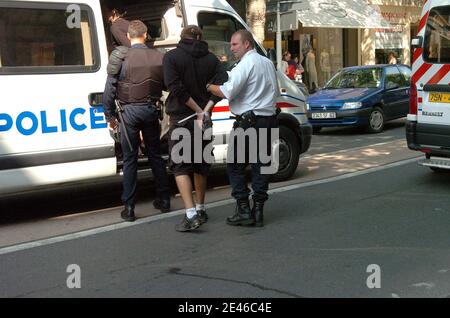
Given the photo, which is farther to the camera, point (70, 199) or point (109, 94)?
point (70, 199)

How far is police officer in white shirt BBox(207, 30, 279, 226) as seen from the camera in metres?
5.67

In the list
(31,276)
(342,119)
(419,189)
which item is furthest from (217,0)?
(342,119)

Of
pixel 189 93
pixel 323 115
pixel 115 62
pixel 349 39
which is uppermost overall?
pixel 349 39

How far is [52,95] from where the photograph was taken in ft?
19.9

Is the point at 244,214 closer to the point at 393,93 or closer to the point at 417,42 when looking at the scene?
the point at 417,42

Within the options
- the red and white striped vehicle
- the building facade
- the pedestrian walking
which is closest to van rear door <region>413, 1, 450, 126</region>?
the red and white striped vehicle

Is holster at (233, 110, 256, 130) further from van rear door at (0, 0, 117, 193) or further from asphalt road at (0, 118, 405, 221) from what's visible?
asphalt road at (0, 118, 405, 221)

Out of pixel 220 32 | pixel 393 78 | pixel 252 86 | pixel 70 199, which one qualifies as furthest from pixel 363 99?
pixel 252 86

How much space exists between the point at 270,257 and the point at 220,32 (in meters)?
3.64

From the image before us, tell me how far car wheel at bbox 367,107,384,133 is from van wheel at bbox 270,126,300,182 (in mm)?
6040

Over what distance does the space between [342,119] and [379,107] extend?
1085mm

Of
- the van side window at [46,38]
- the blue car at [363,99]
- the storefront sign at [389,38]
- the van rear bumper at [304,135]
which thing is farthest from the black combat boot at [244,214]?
the storefront sign at [389,38]

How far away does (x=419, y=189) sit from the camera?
7.52 meters

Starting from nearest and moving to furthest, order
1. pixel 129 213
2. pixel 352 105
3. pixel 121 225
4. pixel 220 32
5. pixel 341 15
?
pixel 121 225 → pixel 129 213 → pixel 220 32 → pixel 352 105 → pixel 341 15
